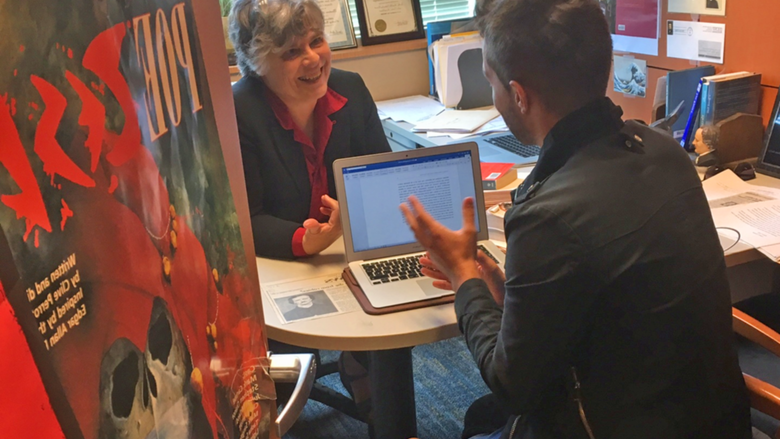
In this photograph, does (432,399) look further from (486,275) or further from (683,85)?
(683,85)

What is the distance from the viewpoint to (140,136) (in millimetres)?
525

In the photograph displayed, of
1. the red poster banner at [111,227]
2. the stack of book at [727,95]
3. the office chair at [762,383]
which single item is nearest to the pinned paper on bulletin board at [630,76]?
the stack of book at [727,95]

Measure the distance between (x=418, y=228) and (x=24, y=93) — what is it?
973mm

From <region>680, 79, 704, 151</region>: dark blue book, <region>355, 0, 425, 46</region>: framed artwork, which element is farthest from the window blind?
<region>680, 79, 704, 151</region>: dark blue book

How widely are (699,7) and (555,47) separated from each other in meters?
1.35

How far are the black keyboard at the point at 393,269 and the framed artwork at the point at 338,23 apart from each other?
5.92ft

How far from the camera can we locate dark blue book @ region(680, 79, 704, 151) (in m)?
2.10

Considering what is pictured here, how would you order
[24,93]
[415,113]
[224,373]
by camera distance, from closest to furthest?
1. [24,93]
2. [224,373]
3. [415,113]

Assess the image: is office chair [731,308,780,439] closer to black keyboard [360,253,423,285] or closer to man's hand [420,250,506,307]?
man's hand [420,250,506,307]

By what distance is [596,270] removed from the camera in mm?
1006

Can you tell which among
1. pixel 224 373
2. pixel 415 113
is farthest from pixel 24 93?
pixel 415 113

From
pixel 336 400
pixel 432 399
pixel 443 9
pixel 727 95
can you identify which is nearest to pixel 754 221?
pixel 727 95

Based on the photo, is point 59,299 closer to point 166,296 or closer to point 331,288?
point 166,296

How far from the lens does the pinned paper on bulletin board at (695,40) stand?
7.03ft
